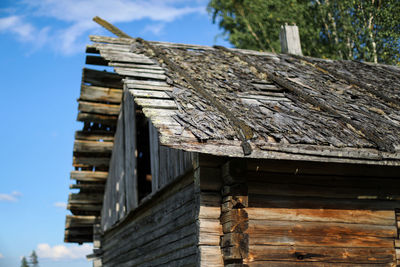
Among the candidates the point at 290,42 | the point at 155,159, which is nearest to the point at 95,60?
the point at 155,159

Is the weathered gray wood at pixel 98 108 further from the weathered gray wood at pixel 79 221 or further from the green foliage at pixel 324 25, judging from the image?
the green foliage at pixel 324 25

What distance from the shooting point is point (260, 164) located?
5.80m

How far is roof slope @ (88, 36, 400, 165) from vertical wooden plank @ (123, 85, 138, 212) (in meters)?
1.08

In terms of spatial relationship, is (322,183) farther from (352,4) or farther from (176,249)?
(352,4)

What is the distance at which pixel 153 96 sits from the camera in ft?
19.9

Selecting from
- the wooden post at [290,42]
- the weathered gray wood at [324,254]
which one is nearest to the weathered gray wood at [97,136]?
the wooden post at [290,42]

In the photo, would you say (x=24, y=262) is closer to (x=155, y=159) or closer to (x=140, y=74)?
(x=155, y=159)

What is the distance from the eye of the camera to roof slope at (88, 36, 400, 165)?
5.20 metres

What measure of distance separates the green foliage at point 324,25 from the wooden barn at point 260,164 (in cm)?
1022

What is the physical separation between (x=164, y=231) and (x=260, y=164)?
201 cm

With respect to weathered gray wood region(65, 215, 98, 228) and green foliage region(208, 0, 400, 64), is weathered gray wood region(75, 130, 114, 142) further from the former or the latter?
green foliage region(208, 0, 400, 64)

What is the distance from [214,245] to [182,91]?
1910 mm

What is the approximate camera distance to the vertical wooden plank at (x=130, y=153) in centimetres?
856

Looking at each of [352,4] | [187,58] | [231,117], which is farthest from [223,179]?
[352,4]
